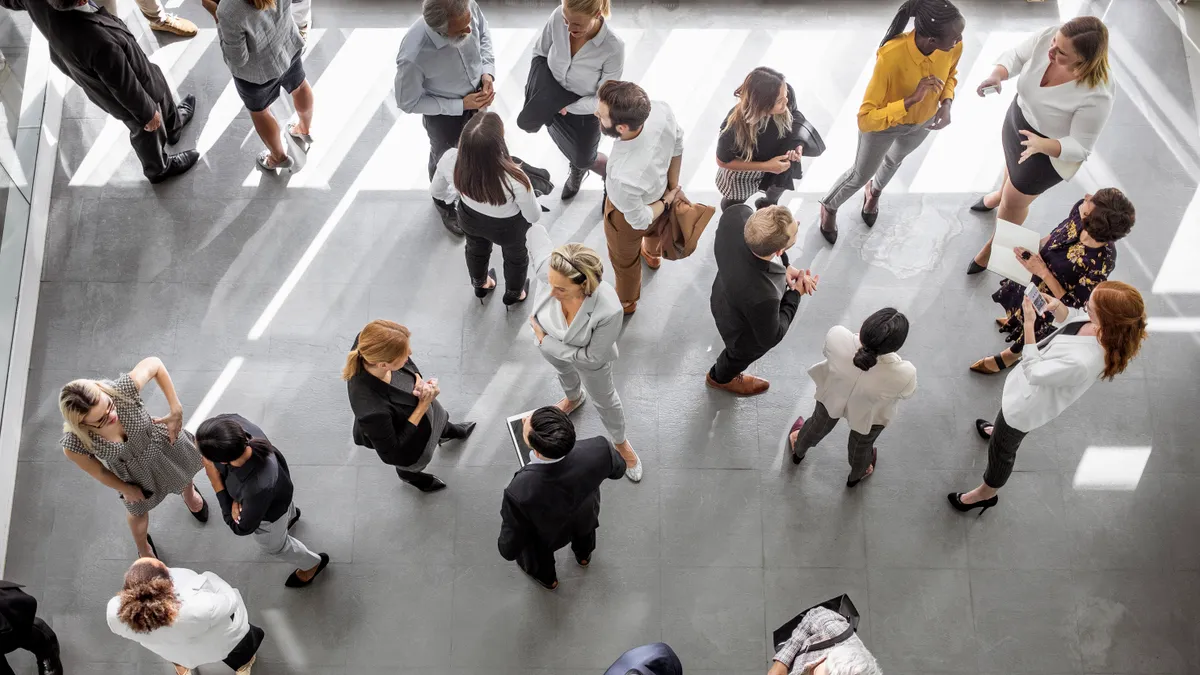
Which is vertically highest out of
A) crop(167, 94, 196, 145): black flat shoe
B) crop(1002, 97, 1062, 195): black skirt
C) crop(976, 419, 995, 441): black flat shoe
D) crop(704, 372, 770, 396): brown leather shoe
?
crop(1002, 97, 1062, 195): black skirt

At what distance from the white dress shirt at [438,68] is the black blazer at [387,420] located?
1.56 metres

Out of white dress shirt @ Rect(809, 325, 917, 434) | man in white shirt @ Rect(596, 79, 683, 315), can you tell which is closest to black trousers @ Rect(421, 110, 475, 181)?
man in white shirt @ Rect(596, 79, 683, 315)

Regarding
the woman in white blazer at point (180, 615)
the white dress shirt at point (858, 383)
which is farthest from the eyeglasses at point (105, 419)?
the white dress shirt at point (858, 383)

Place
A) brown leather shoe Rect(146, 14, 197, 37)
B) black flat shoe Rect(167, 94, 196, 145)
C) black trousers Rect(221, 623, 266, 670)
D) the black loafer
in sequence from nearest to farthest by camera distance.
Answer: black trousers Rect(221, 623, 266, 670) → the black loafer → black flat shoe Rect(167, 94, 196, 145) → brown leather shoe Rect(146, 14, 197, 37)

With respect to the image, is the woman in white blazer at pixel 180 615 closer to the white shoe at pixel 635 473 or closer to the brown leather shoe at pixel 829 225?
the white shoe at pixel 635 473

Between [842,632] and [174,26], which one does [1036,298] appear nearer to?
[842,632]

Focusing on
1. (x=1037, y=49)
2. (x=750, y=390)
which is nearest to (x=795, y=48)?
(x=1037, y=49)

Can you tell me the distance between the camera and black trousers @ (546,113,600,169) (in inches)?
203

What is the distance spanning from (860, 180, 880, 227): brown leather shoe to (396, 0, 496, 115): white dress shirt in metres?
2.45

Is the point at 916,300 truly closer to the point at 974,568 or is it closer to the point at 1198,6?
the point at 974,568

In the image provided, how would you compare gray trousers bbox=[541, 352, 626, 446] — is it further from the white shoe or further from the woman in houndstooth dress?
the woman in houndstooth dress

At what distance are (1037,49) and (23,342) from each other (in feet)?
19.5

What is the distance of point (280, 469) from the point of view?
4.09 metres

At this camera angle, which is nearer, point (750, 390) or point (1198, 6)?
point (750, 390)
